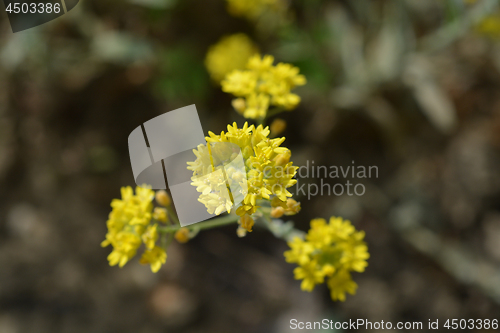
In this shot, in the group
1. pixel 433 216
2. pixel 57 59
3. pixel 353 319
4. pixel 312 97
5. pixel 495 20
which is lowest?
pixel 353 319

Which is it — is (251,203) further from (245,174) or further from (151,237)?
(151,237)

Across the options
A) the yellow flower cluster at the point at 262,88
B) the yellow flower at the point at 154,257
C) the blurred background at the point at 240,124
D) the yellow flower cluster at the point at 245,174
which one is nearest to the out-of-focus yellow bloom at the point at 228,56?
the blurred background at the point at 240,124

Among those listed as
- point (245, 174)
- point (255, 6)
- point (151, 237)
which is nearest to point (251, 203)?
point (245, 174)

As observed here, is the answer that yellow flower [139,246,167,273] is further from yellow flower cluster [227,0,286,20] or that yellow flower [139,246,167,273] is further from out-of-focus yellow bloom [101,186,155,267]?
yellow flower cluster [227,0,286,20]

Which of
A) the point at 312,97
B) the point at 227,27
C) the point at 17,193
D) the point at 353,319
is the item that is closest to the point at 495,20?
the point at 312,97

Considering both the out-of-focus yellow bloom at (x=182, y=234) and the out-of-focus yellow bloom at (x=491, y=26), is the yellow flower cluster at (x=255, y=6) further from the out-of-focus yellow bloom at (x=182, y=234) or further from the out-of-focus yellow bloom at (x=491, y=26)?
the out-of-focus yellow bloom at (x=182, y=234)

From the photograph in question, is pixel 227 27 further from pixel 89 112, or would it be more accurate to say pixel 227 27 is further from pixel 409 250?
pixel 409 250
